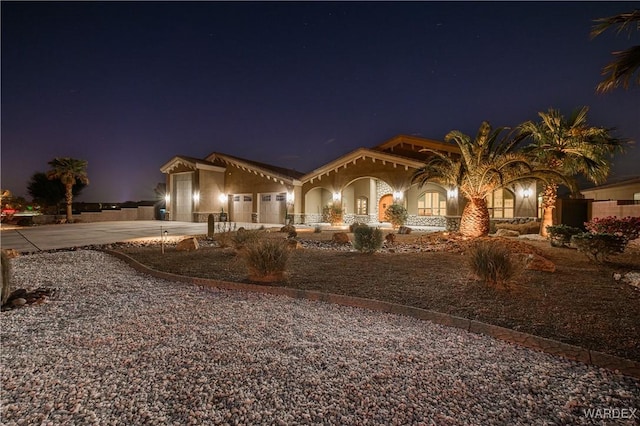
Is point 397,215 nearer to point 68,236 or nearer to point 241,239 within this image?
point 241,239

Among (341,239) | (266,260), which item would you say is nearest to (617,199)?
(341,239)

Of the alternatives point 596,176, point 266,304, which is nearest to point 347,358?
point 266,304

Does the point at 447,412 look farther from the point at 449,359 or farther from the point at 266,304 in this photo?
the point at 266,304

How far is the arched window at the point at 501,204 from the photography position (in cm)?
2041

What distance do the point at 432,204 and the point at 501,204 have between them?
4.46m

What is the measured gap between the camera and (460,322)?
4125 millimetres

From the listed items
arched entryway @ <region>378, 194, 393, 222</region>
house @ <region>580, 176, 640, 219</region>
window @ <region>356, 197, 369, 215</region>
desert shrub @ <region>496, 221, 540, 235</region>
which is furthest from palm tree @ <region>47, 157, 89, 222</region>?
house @ <region>580, 176, 640, 219</region>

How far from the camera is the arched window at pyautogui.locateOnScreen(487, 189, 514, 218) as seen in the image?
2041 centimetres

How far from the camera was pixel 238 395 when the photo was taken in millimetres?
2611

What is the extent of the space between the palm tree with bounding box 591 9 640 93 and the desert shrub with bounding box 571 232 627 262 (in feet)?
11.8

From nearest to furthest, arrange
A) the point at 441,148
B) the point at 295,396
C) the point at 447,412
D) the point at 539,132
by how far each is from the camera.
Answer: the point at 447,412, the point at 295,396, the point at 539,132, the point at 441,148

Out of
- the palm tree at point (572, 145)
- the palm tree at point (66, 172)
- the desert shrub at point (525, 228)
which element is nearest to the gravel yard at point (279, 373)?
the palm tree at point (572, 145)

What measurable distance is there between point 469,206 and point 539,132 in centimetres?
546

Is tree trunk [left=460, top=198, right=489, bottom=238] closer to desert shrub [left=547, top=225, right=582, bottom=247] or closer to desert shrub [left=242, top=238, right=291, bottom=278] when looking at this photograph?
desert shrub [left=547, top=225, right=582, bottom=247]
